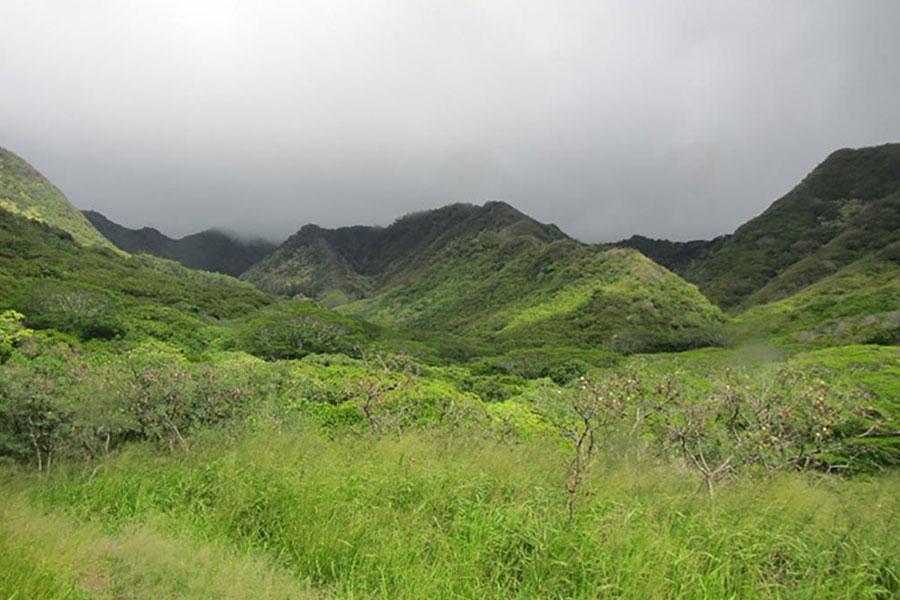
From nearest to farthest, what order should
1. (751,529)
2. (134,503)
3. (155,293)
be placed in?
(751,529) → (134,503) → (155,293)

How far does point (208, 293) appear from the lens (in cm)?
10662

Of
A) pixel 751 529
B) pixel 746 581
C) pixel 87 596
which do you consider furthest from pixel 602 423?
pixel 87 596

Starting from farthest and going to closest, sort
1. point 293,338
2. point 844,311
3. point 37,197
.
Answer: point 37,197 < point 844,311 < point 293,338

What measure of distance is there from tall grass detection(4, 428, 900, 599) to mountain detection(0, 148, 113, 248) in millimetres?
165299

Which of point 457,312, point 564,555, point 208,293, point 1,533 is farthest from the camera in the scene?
point 457,312

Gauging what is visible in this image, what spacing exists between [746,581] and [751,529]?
72cm

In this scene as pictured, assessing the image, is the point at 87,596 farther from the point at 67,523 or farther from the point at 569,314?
the point at 569,314

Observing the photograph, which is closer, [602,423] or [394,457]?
[602,423]

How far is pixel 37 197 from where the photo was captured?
157 meters

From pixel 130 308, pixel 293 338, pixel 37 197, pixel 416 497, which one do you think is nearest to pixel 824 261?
pixel 293 338

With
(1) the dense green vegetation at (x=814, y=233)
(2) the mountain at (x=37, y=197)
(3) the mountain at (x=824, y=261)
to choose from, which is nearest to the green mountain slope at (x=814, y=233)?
(1) the dense green vegetation at (x=814, y=233)

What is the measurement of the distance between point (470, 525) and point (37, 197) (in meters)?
204

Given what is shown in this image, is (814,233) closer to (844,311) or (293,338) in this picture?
(844,311)

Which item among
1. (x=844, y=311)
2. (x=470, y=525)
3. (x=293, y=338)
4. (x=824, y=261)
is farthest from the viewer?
(x=824, y=261)
